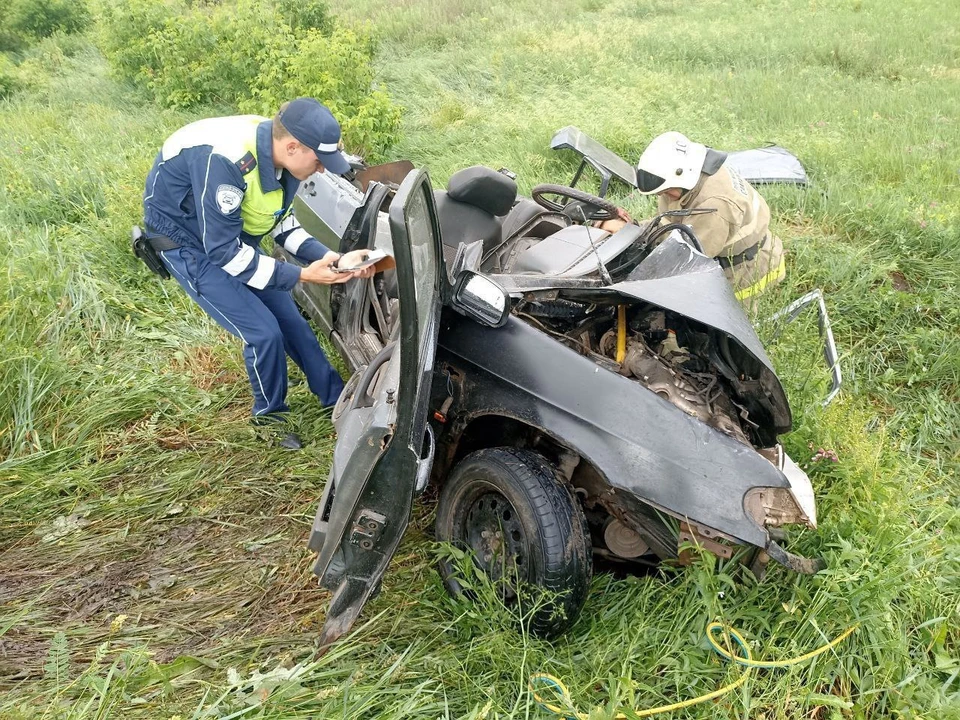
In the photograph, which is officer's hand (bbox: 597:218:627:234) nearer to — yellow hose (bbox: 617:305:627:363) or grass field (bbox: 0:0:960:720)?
grass field (bbox: 0:0:960:720)

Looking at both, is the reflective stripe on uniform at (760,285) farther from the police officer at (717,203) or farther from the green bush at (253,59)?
the green bush at (253,59)

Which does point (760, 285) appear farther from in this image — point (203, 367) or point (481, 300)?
point (203, 367)

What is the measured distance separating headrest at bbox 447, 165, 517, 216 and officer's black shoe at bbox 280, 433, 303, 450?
1409mm

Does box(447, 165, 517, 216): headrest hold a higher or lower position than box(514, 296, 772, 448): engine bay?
higher

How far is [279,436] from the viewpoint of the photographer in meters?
3.36

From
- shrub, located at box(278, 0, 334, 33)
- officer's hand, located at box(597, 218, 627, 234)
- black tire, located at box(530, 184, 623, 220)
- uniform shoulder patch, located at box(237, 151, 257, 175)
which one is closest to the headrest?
black tire, located at box(530, 184, 623, 220)

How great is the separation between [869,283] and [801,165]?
1710 millimetres

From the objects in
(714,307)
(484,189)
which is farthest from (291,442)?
(714,307)

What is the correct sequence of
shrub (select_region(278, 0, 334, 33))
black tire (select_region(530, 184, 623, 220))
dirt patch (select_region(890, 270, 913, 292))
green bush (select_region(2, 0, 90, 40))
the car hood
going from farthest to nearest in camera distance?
1. green bush (select_region(2, 0, 90, 40))
2. shrub (select_region(278, 0, 334, 33))
3. dirt patch (select_region(890, 270, 913, 292))
4. black tire (select_region(530, 184, 623, 220))
5. the car hood

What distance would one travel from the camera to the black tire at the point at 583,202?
3355 millimetres

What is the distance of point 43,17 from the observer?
1257 centimetres

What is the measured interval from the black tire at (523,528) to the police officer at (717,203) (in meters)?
1.84

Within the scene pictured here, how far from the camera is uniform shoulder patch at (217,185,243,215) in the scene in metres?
2.80

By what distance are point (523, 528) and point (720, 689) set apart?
0.71 metres
